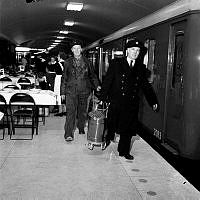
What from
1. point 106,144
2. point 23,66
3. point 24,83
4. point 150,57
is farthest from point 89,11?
point 106,144

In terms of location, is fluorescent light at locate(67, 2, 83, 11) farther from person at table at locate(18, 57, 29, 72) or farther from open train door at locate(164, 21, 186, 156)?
open train door at locate(164, 21, 186, 156)

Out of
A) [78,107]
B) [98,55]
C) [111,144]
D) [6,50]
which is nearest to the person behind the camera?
[111,144]

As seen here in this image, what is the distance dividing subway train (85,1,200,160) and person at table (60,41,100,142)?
1410 millimetres

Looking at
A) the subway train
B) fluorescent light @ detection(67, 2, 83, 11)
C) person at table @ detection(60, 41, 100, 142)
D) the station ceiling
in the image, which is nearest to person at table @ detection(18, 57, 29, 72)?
the station ceiling

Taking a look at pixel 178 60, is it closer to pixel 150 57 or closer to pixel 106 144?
pixel 150 57

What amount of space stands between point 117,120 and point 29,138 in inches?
78.1

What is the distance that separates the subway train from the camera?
19.4 ft

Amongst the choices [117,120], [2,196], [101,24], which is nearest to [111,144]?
[117,120]

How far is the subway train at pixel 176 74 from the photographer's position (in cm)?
593

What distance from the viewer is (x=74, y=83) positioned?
6.88m

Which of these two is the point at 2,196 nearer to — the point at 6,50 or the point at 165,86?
the point at 165,86

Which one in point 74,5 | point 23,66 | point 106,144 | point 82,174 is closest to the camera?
point 82,174

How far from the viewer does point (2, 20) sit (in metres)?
15.9

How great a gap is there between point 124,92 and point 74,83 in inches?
57.5
